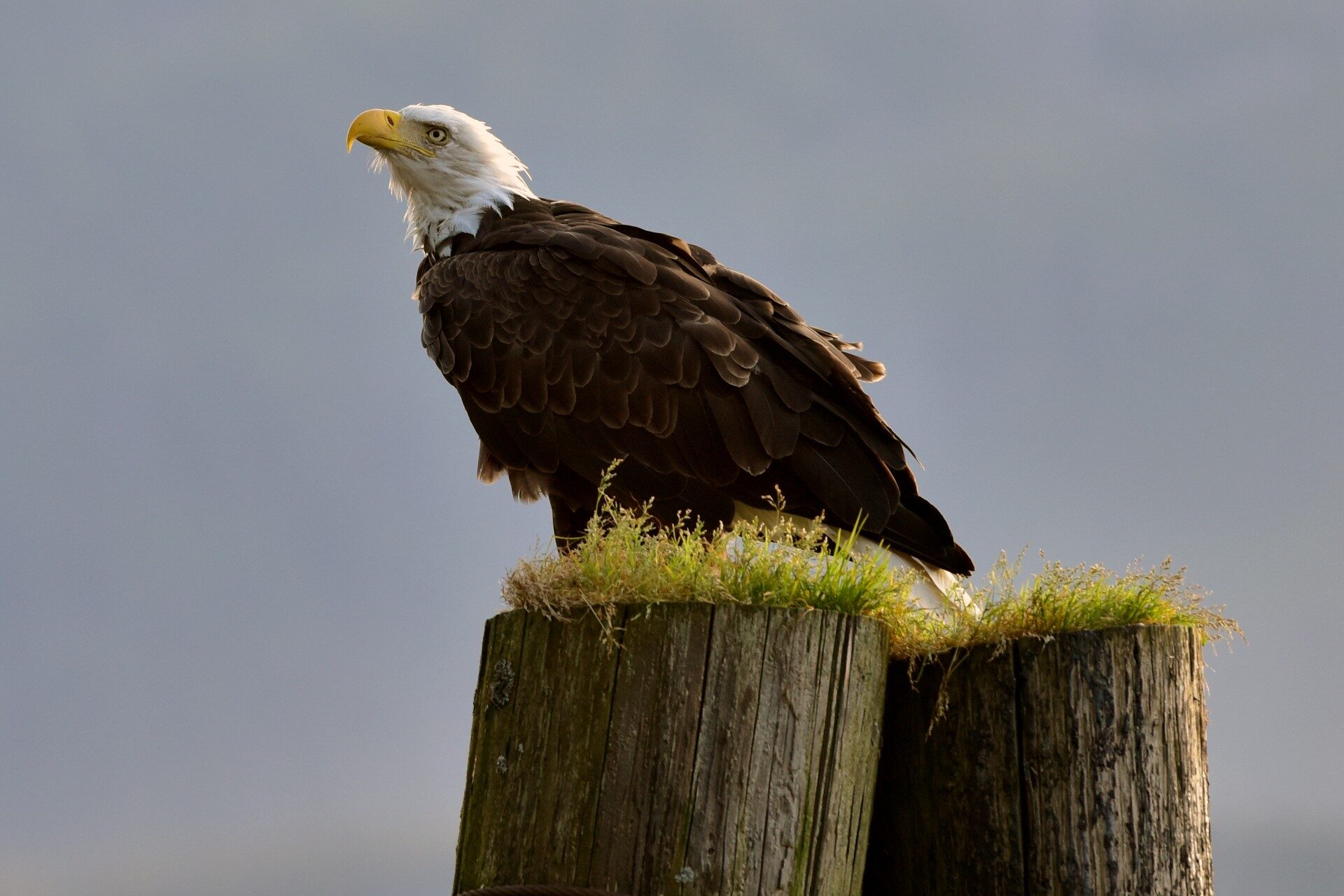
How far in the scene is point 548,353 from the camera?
596cm

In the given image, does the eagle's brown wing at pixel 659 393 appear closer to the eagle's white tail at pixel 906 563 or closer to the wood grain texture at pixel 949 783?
the eagle's white tail at pixel 906 563

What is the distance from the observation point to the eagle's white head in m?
7.20

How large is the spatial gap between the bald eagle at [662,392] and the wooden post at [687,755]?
203cm

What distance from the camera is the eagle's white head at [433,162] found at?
23.6 ft

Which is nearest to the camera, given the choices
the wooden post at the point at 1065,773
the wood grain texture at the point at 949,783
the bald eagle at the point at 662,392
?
the wooden post at the point at 1065,773

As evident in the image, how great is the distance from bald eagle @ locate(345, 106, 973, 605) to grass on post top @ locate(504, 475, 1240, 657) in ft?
4.89

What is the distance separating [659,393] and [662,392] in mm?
15

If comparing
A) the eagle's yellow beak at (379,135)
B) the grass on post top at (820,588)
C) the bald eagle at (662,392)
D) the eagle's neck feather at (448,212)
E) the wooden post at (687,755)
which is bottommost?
the wooden post at (687,755)

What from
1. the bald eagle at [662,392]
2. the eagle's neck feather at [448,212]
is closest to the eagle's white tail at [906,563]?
the bald eagle at [662,392]

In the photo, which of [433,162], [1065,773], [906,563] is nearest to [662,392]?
[906,563]

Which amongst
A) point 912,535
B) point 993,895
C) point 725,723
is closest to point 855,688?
point 725,723

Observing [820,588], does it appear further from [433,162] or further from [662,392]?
[433,162]

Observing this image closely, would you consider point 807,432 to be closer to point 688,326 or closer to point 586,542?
point 688,326

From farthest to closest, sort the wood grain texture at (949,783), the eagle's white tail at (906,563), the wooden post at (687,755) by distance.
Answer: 1. the eagle's white tail at (906,563)
2. the wood grain texture at (949,783)
3. the wooden post at (687,755)
